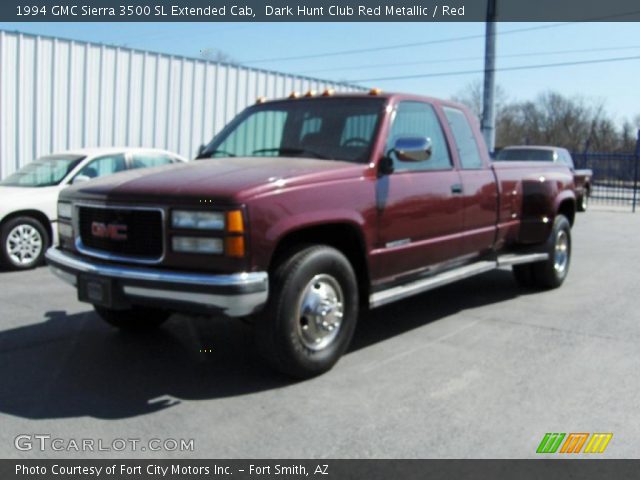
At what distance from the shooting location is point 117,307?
404cm

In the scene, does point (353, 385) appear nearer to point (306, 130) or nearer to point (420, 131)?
point (306, 130)

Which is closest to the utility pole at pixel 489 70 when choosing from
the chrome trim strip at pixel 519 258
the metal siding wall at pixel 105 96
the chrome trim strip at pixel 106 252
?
the metal siding wall at pixel 105 96

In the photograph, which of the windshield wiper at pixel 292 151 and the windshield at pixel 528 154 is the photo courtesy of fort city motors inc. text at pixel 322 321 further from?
the windshield at pixel 528 154

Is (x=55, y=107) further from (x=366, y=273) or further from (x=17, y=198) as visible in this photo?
(x=366, y=273)

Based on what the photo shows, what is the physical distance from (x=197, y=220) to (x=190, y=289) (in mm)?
409

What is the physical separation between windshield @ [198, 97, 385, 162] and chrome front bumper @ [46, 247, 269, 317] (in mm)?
1491

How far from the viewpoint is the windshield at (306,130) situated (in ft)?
16.4

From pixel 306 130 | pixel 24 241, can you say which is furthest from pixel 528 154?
pixel 306 130

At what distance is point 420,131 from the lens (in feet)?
18.1

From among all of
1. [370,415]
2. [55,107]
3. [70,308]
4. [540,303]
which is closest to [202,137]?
[55,107]

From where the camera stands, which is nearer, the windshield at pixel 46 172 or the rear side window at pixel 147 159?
the windshield at pixel 46 172

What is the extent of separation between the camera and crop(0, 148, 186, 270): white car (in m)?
8.20

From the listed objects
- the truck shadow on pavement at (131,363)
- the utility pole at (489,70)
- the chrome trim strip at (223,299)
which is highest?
the utility pole at (489,70)

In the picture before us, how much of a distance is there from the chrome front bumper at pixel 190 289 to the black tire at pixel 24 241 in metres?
4.70
